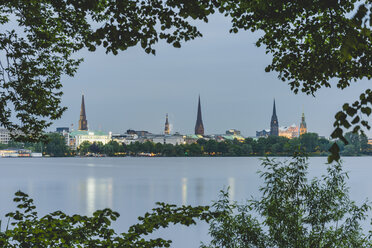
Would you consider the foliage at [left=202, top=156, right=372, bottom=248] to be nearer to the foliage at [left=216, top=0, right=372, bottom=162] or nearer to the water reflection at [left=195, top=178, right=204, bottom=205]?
the foliage at [left=216, top=0, right=372, bottom=162]

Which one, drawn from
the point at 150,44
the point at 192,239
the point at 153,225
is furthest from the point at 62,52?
the point at 192,239

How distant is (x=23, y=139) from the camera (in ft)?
34.0

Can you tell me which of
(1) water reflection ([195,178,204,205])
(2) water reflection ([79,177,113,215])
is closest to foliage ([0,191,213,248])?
(2) water reflection ([79,177,113,215])

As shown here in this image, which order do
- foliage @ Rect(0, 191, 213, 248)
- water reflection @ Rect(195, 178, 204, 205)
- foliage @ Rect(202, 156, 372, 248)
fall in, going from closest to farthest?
1. foliage @ Rect(0, 191, 213, 248)
2. foliage @ Rect(202, 156, 372, 248)
3. water reflection @ Rect(195, 178, 204, 205)

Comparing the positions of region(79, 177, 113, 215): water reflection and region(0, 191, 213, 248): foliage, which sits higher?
region(0, 191, 213, 248): foliage

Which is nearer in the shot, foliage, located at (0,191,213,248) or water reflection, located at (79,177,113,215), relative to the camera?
foliage, located at (0,191,213,248)

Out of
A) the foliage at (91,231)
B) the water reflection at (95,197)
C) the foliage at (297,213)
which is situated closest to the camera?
the foliage at (91,231)

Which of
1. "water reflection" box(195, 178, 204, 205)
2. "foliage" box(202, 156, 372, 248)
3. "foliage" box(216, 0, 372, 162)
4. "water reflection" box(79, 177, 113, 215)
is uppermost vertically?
"foliage" box(216, 0, 372, 162)

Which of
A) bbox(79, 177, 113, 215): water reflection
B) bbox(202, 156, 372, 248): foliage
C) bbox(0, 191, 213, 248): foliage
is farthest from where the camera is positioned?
bbox(79, 177, 113, 215): water reflection

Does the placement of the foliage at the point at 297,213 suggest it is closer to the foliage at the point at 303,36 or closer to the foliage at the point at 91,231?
the foliage at the point at 303,36

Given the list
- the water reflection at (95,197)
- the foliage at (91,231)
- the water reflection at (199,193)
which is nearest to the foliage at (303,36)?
the foliage at (91,231)

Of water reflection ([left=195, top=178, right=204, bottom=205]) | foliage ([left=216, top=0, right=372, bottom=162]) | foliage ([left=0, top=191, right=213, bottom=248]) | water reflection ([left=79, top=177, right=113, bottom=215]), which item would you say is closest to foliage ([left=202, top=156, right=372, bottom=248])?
foliage ([left=216, top=0, right=372, bottom=162])

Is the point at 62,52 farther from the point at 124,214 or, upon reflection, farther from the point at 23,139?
the point at 124,214

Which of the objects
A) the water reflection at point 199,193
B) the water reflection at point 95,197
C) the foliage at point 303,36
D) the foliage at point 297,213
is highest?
the foliage at point 303,36
